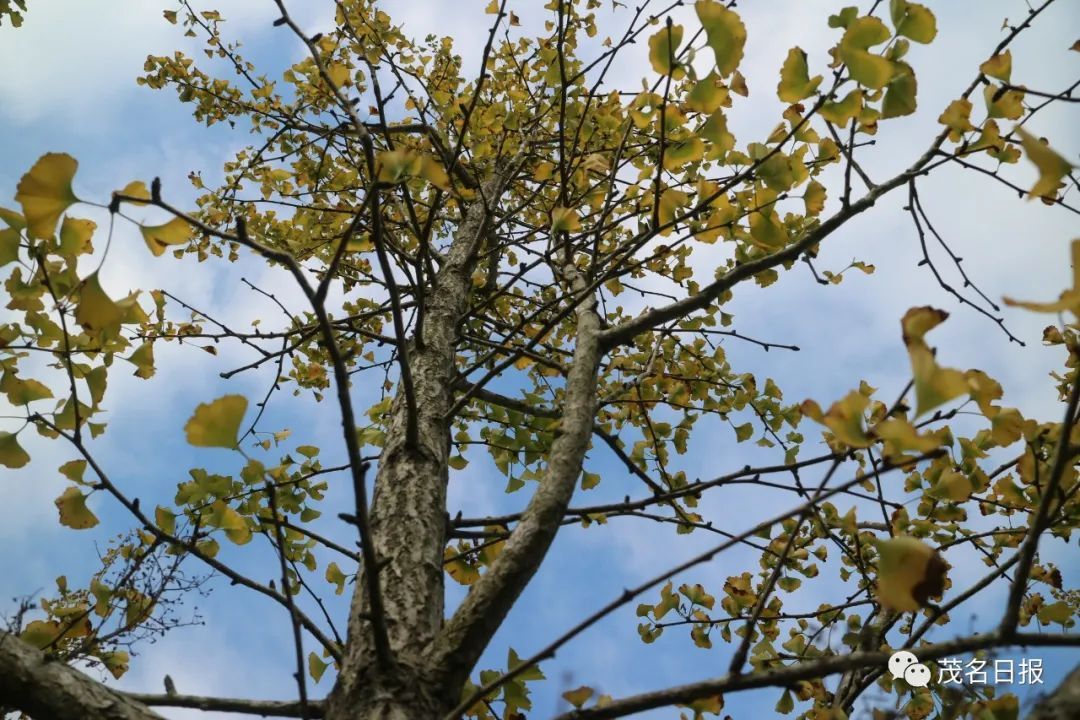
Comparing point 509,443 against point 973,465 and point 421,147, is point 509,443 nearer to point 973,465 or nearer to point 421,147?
point 973,465

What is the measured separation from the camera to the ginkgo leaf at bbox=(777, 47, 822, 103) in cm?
148

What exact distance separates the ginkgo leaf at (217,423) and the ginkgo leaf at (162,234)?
1.21 feet

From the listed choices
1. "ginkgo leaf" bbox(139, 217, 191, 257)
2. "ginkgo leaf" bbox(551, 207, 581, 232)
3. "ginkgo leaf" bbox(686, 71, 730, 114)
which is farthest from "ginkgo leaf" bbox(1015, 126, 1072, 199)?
"ginkgo leaf" bbox(139, 217, 191, 257)

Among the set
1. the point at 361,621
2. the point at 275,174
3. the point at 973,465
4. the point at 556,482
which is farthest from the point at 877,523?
the point at 275,174

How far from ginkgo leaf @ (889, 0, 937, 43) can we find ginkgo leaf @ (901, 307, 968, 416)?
0.76m

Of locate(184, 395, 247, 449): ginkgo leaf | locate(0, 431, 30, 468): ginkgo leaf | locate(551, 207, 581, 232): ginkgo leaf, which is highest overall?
locate(551, 207, 581, 232): ginkgo leaf

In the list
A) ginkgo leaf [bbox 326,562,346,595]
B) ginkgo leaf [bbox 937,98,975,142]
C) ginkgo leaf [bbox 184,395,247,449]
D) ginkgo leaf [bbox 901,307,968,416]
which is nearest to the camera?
ginkgo leaf [bbox 901,307,968,416]

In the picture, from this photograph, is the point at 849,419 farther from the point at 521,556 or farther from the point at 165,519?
the point at 165,519

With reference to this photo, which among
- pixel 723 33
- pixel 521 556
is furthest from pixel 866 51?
pixel 521 556

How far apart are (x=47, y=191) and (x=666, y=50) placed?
1281 mm

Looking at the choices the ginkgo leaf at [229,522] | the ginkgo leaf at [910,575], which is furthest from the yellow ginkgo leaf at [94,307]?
the ginkgo leaf at [910,575]

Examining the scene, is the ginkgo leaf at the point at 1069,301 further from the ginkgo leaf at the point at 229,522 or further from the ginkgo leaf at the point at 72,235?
the ginkgo leaf at the point at 72,235

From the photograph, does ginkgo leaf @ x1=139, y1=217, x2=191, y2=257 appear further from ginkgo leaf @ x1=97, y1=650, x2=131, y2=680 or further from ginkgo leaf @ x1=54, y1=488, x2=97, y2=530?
ginkgo leaf @ x1=97, y1=650, x2=131, y2=680

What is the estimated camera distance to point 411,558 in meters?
1.58
